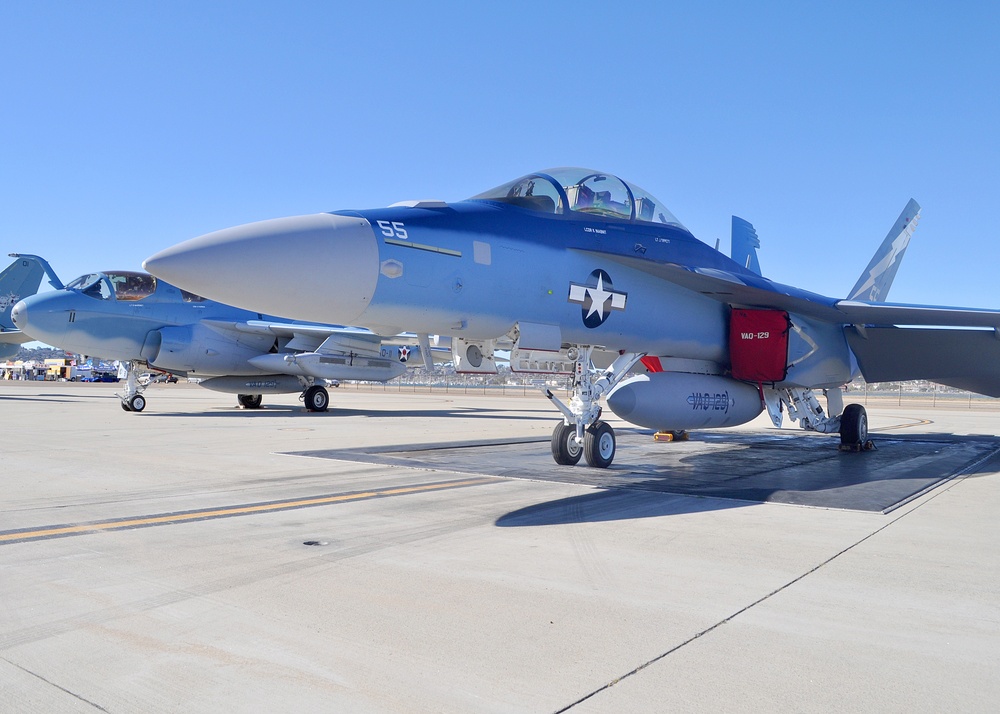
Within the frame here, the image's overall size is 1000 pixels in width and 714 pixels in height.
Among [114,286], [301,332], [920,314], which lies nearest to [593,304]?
[920,314]

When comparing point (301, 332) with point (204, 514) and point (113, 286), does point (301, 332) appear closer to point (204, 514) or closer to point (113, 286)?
point (113, 286)

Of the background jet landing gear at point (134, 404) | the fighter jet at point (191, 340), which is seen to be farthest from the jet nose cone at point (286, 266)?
the background jet landing gear at point (134, 404)

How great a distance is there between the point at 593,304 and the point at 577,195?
1.19 m

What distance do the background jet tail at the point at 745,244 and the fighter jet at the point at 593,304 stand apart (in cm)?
270

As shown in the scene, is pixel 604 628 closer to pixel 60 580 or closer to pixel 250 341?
pixel 60 580

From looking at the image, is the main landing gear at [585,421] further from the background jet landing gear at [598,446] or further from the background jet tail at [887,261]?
the background jet tail at [887,261]

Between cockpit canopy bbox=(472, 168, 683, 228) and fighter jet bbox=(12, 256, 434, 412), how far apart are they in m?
9.72

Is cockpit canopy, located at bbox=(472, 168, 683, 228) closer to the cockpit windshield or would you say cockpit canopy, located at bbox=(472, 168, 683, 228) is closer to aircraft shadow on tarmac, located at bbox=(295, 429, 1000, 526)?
aircraft shadow on tarmac, located at bbox=(295, 429, 1000, 526)

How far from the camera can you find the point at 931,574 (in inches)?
161

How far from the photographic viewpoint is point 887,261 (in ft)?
49.5

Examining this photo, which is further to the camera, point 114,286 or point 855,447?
point 114,286

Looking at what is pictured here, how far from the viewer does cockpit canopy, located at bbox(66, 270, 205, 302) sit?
58.1ft

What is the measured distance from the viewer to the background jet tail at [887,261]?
1495cm

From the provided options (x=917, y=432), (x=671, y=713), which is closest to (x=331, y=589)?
(x=671, y=713)
